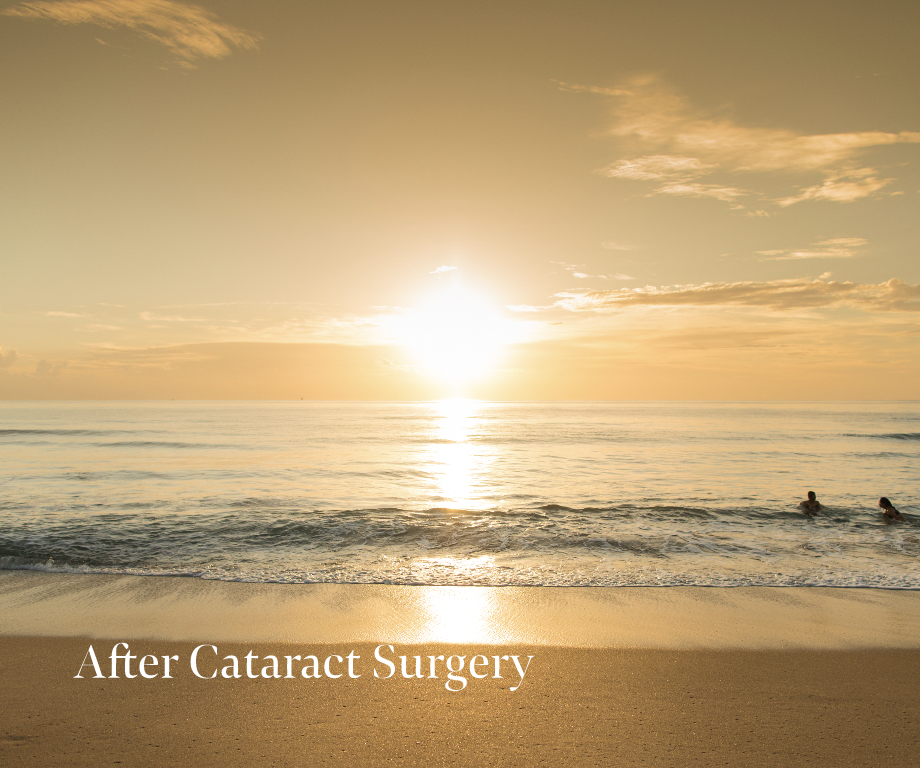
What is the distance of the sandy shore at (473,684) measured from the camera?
4.91 metres

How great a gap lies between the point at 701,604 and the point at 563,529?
259 inches

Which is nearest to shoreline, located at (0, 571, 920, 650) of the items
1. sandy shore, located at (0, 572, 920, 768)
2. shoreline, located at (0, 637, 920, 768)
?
sandy shore, located at (0, 572, 920, 768)

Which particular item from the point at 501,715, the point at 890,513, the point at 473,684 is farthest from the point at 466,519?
the point at 890,513

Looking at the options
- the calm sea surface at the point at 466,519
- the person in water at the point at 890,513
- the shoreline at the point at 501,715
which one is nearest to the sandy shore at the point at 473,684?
the shoreline at the point at 501,715

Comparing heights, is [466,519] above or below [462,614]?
below

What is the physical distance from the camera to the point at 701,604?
930cm

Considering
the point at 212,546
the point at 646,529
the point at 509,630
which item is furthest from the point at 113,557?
the point at 646,529

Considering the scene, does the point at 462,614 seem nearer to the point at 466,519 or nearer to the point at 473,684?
the point at 473,684

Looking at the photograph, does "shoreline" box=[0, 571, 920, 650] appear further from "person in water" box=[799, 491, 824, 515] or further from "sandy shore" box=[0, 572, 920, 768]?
"person in water" box=[799, 491, 824, 515]

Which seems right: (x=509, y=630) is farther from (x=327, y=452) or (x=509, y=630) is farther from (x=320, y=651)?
(x=327, y=452)

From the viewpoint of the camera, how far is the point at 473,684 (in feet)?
20.2

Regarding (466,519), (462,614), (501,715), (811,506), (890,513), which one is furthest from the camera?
(811,506)

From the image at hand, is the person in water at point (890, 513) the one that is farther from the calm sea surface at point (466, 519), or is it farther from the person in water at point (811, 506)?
the person in water at point (811, 506)

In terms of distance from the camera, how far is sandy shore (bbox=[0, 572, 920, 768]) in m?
4.91
